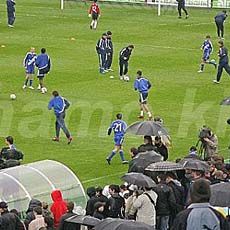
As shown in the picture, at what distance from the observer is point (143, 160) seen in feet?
62.3

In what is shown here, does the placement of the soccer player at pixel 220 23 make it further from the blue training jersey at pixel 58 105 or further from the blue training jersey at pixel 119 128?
the blue training jersey at pixel 119 128

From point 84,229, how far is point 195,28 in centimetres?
3770

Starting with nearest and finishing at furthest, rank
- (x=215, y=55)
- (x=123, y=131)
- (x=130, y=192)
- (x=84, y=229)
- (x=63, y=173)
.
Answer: (x=84, y=229) < (x=130, y=192) < (x=63, y=173) < (x=123, y=131) < (x=215, y=55)

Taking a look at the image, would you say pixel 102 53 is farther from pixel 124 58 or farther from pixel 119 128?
pixel 119 128

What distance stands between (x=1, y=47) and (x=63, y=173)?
25740mm

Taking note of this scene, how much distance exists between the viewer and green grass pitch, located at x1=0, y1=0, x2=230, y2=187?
25984 mm

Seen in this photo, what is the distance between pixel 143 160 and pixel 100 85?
52.8 ft

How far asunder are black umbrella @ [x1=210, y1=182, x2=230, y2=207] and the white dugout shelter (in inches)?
174

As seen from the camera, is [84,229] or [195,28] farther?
[195,28]

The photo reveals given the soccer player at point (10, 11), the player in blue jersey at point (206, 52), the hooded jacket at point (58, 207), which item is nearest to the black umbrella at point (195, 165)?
the hooded jacket at point (58, 207)

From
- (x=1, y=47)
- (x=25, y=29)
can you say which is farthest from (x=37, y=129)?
(x=25, y=29)

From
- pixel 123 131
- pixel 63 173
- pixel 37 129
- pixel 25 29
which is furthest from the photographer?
pixel 25 29

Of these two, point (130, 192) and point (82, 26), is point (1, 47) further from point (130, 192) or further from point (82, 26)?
point (130, 192)

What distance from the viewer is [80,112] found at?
98.8 ft
